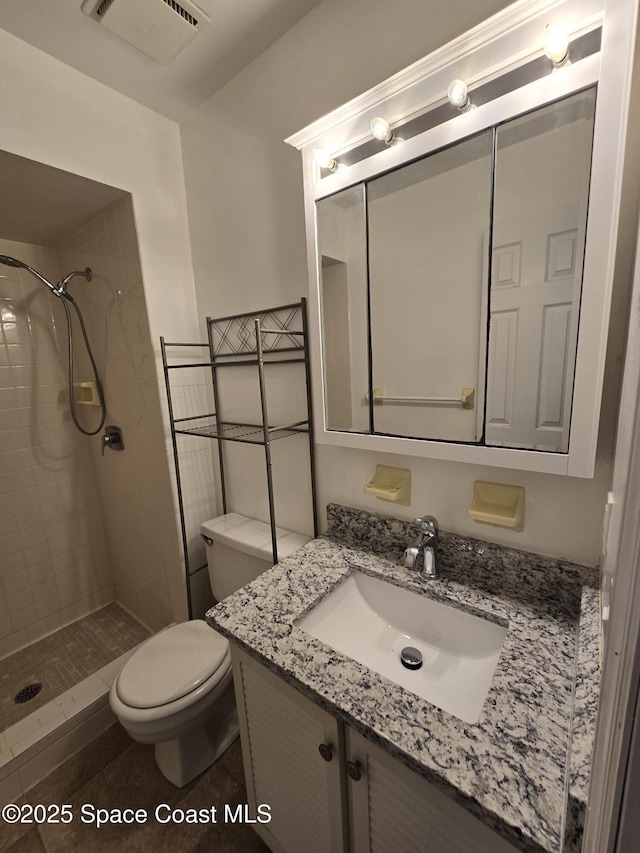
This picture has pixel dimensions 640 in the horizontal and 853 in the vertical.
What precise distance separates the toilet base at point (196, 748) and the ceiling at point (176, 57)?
222 centimetres

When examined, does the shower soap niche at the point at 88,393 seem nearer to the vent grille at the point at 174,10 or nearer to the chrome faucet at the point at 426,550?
the vent grille at the point at 174,10

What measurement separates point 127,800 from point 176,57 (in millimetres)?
2567

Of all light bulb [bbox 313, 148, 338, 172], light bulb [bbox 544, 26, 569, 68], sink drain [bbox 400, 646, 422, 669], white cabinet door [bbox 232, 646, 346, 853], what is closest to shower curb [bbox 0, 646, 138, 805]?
white cabinet door [bbox 232, 646, 346, 853]

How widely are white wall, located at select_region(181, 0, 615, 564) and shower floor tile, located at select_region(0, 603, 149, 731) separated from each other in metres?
1.13

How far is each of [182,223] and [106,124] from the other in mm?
376

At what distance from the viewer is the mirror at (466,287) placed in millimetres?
755

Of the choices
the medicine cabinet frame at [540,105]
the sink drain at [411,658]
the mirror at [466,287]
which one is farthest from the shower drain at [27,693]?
the medicine cabinet frame at [540,105]

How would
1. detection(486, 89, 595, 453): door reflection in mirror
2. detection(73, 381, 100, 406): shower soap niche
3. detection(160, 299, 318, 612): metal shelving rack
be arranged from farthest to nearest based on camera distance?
detection(73, 381, 100, 406): shower soap niche < detection(160, 299, 318, 612): metal shelving rack < detection(486, 89, 595, 453): door reflection in mirror

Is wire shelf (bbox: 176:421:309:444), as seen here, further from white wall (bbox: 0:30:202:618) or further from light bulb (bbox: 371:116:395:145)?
light bulb (bbox: 371:116:395:145)

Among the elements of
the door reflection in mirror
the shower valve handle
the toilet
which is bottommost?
the toilet

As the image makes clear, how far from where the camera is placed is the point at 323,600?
973mm

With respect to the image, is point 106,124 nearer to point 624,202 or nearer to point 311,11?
point 311,11

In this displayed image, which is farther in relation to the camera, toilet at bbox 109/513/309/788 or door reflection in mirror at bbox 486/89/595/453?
toilet at bbox 109/513/309/788

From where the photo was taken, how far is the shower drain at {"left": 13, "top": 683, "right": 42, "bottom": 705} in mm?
1604
